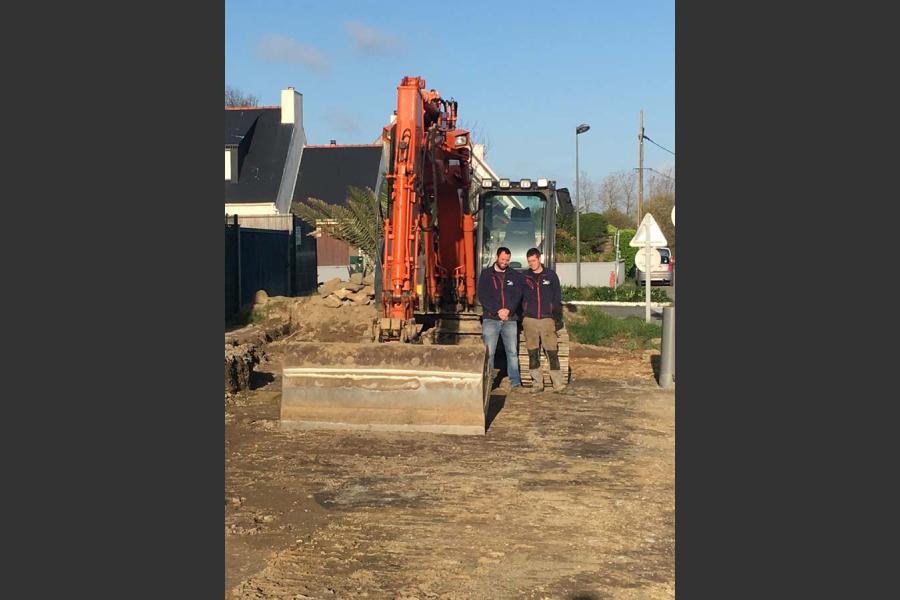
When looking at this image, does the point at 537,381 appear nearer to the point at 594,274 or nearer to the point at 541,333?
the point at 541,333

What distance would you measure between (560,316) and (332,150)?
33096 millimetres

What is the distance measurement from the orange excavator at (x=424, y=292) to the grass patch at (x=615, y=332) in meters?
3.61

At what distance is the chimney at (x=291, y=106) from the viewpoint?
41.6 m

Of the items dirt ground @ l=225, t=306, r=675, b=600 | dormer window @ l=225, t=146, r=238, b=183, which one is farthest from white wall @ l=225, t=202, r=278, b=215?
dirt ground @ l=225, t=306, r=675, b=600

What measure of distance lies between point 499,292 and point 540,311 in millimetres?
597

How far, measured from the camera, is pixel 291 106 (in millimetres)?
41875

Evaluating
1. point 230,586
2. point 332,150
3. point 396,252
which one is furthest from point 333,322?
point 332,150

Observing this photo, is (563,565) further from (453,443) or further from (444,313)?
(444,313)

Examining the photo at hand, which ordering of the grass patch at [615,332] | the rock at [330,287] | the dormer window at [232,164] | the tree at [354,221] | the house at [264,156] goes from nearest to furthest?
the grass patch at [615,332], the rock at [330,287], the tree at [354,221], the house at [264,156], the dormer window at [232,164]

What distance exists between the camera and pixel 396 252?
1036 centimetres

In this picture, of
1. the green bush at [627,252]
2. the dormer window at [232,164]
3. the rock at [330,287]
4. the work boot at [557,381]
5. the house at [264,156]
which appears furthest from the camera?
the green bush at [627,252]

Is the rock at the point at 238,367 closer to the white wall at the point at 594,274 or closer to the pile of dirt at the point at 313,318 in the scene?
the pile of dirt at the point at 313,318

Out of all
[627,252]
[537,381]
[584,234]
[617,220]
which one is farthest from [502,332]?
[617,220]

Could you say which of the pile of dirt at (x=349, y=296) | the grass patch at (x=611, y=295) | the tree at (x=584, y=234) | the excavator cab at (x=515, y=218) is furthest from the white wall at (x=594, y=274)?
the excavator cab at (x=515, y=218)
